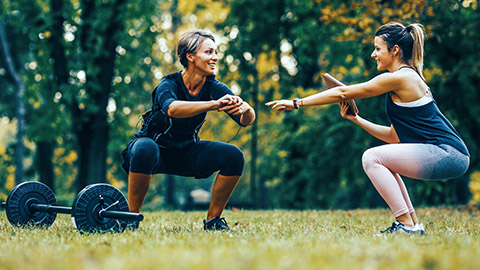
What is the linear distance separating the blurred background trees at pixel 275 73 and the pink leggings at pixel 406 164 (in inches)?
222

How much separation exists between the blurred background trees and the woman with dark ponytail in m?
5.24

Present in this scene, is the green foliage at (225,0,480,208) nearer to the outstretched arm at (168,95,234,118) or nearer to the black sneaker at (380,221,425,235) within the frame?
the black sneaker at (380,221,425,235)

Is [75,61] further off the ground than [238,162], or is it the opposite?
[75,61]

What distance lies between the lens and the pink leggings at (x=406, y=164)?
3.89 metres

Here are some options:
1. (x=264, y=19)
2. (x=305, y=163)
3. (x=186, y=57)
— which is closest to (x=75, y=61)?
(x=264, y=19)

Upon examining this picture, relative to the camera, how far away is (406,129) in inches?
162

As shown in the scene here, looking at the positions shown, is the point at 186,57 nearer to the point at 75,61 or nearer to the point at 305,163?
the point at 75,61

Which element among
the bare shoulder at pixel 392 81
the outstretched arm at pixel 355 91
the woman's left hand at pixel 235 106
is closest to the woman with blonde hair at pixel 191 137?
the woman's left hand at pixel 235 106

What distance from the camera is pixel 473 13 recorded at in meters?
9.32

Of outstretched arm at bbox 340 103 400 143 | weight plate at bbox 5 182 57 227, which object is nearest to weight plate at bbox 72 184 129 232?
weight plate at bbox 5 182 57 227

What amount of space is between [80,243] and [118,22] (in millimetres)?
10562

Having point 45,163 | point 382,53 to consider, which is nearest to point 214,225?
point 382,53

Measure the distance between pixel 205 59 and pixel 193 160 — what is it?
0.99 metres

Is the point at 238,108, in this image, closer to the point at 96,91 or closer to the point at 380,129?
the point at 380,129
